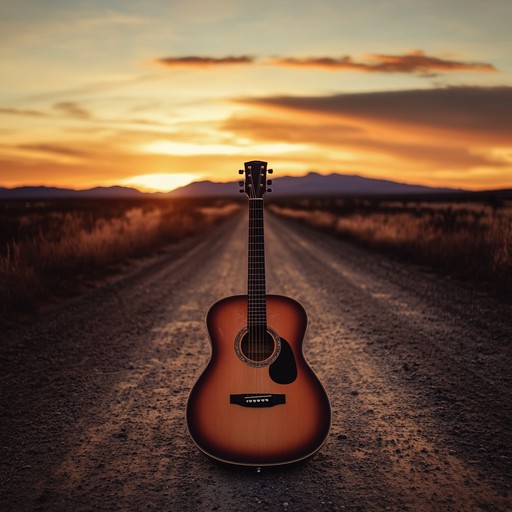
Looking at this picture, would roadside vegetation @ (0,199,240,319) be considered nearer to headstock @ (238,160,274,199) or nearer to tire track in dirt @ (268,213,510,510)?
tire track in dirt @ (268,213,510,510)

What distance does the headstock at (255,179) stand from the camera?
3.31m

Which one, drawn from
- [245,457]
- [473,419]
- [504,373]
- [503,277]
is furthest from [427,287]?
[245,457]

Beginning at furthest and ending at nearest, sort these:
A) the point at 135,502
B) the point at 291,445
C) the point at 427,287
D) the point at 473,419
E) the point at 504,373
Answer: the point at 427,287 < the point at 504,373 < the point at 473,419 < the point at 291,445 < the point at 135,502

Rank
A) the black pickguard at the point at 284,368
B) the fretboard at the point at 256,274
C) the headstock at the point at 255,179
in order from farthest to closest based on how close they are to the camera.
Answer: the headstock at the point at 255,179 → the fretboard at the point at 256,274 → the black pickguard at the point at 284,368

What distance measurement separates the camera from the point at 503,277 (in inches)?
377

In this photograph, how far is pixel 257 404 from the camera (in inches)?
112

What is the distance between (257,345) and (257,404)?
0.38 m

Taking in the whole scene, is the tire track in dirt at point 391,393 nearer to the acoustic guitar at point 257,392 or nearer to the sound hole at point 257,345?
the acoustic guitar at point 257,392

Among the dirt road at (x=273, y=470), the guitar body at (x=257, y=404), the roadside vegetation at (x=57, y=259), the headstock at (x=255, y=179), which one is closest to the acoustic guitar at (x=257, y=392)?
the guitar body at (x=257, y=404)

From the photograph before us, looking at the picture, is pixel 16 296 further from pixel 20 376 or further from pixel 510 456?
pixel 510 456

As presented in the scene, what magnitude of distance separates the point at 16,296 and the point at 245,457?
20.9 feet

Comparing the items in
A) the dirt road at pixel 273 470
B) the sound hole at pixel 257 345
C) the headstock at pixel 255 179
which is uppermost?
the headstock at pixel 255 179

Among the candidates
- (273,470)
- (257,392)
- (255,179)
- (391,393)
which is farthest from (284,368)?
(391,393)

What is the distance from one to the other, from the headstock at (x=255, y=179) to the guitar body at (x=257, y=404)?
0.95 m
